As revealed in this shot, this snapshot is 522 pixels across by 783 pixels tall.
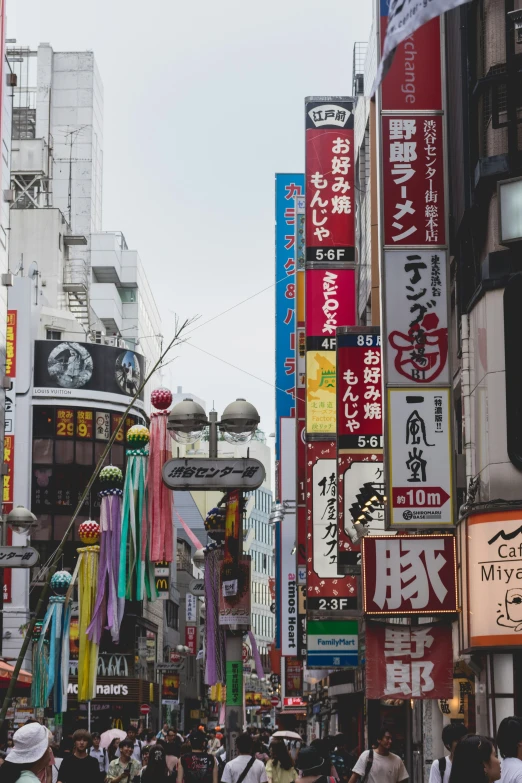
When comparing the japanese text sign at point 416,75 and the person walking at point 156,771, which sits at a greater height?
the japanese text sign at point 416,75

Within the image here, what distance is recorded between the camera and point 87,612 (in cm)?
2473

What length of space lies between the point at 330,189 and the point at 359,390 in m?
7.95

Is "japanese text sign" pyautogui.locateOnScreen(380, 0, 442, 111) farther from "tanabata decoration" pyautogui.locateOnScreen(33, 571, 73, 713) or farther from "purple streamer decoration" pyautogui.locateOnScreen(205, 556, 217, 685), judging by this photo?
"tanabata decoration" pyautogui.locateOnScreen(33, 571, 73, 713)

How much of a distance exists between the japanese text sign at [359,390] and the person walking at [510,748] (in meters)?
14.9

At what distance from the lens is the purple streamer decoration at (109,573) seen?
2361 cm

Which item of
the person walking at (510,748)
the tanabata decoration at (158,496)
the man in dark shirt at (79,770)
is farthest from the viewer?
the tanabata decoration at (158,496)

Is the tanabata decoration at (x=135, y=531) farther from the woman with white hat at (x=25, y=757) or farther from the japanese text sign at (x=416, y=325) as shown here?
the woman with white hat at (x=25, y=757)

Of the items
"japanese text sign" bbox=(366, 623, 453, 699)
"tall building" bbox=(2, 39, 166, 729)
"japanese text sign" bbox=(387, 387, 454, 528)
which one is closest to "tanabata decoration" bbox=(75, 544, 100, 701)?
"japanese text sign" bbox=(366, 623, 453, 699)

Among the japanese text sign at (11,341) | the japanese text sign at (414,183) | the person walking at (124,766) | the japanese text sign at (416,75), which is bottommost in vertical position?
the person walking at (124,766)

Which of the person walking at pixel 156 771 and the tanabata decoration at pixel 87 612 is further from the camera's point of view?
the tanabata decoration at pixel 87 612

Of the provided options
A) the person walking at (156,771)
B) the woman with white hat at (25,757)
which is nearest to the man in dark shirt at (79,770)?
the person walking at (156,771)

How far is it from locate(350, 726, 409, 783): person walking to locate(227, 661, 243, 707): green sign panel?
1757mm

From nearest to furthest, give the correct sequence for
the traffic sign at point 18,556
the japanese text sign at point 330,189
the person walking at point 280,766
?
the person walking at point 280,766
the traffic sign at point 18,556
the japanese text sign at point 330,189

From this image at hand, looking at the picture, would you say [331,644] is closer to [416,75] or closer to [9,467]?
[416,75]
